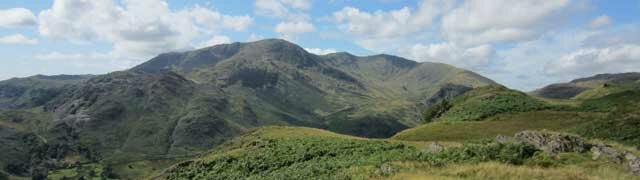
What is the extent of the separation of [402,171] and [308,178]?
25.0 feet

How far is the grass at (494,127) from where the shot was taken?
77.8m

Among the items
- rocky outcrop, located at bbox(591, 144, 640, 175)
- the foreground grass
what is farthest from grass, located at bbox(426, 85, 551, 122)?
the foreground grass

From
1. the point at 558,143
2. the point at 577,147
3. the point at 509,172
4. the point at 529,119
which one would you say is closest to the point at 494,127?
the point at 529,119

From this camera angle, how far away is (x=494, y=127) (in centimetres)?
8438

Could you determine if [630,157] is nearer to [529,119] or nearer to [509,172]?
[509,172]

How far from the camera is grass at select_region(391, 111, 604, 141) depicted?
77812 mm

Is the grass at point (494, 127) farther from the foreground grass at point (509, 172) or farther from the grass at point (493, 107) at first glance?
the foreground grass at point (509, 172)

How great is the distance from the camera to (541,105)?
118062 mm

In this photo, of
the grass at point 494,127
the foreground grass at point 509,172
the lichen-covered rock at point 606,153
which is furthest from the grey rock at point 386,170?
the grass at point 494,127

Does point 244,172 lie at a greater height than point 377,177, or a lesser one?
lesser

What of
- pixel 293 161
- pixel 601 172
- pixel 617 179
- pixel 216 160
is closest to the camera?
pixel 617 179

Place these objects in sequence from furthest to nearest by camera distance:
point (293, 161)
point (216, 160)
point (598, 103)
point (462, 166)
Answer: point (598, 103) < point (216, 160) < point (293, 161) < point (462, 166)

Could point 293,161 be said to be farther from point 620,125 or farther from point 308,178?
point 620,125

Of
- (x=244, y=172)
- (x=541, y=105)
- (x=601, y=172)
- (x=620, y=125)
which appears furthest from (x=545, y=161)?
(x=541, y=105)
